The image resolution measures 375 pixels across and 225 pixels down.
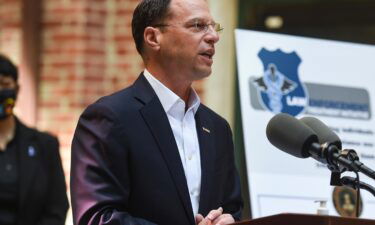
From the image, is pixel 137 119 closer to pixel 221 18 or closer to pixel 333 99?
pixel 333 99

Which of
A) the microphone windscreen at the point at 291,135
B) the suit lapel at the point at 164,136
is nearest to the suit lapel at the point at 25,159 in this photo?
A: the suit lapel at the point at 164,136

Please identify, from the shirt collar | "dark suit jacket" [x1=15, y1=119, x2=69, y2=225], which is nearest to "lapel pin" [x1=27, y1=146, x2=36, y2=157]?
"dark suit jacket" [x1=15, y1=119, x2=69, y2=225]

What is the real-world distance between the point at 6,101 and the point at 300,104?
1.96m

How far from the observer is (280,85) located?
5215 mm

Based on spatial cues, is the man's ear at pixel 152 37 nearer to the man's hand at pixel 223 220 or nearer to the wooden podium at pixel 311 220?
the man's hand at pixel 223 220

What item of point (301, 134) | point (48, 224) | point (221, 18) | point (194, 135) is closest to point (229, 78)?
point (221, 18)

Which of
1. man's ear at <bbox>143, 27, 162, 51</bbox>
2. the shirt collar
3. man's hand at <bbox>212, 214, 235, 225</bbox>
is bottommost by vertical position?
man's hand at <bbox>212, 214, 235, 225</bbox>

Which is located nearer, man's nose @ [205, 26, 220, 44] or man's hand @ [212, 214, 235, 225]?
man's hand @ [212, 214, 235, 225]

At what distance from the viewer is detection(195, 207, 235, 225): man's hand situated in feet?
12.4

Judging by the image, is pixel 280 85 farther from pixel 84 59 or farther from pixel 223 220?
pixel 84 59

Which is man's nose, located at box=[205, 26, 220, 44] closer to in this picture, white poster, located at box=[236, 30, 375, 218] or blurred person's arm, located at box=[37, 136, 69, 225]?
white poster, located at box=[236, 30, 375, 218]

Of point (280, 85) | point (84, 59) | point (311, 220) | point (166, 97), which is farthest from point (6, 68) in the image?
point (311, 220)

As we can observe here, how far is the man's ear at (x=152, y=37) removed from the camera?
Result: 4074 millimetres

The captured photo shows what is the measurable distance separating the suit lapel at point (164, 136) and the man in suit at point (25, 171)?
92.3 inches
